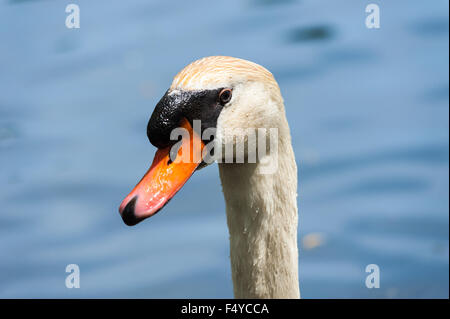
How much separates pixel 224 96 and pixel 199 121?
14cm

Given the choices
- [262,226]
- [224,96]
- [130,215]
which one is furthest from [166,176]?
[262,226]

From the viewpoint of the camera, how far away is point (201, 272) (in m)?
6.00

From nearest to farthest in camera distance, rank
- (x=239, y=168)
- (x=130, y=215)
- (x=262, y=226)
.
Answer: (x=130, y=215) → (x=239, y=168) → (x=262, y=226)

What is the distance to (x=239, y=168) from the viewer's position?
321 centimetres

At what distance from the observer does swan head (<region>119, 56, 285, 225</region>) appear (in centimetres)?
301

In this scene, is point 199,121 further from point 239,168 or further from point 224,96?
point 239,168

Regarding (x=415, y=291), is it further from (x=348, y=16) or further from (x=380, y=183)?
(x=348, y=16)

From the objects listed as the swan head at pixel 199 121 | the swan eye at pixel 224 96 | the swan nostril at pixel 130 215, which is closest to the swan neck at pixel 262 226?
the swan head at pixel 199 121

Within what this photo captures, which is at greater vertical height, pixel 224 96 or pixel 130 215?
pixel 224 96

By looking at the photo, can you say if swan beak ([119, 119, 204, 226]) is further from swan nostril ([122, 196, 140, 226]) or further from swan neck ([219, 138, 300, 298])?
swan neck ([219, 138, 300, 298])

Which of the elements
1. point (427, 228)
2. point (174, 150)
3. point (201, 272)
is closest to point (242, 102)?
point (174, 150)

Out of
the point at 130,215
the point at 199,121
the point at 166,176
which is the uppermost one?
the point at 199,121

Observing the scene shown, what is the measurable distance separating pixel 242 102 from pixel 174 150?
320 mm
